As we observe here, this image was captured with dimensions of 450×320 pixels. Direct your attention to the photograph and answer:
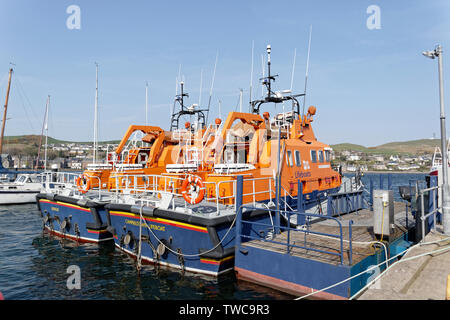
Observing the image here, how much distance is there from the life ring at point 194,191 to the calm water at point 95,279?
2.25 meters

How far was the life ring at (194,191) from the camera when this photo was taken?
335 inches

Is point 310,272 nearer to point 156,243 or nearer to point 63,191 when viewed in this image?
point 156,243

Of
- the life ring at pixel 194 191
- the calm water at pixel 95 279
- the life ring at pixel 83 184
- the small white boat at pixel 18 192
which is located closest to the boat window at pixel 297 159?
the life ring at pixel 194 191

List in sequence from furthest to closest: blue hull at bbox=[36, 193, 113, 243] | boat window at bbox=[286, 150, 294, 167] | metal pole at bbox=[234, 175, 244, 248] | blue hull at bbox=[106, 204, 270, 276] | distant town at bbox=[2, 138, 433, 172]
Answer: distant town at bbox=[2, 138, 433, 172] → blue hull at bbox=[36, 193, 113, 243] → boat window at bbox=[286, 150, 294, 167] → metal pole at bbox=[234, 175, 244, 248] → blue hull at bbox=[106, 204, 270, 276]

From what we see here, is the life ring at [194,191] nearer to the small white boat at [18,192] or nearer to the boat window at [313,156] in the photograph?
the boat window at [313,156]

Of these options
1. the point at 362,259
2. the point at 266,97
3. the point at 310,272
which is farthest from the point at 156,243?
the point at 266,97

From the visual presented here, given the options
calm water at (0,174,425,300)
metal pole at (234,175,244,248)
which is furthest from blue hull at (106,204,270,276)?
calm water at (0,174,425,300)

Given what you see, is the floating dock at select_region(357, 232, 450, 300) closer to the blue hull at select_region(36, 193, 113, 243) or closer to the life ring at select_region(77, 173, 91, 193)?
the blue hull at select_region(36, 193, 113, 243)

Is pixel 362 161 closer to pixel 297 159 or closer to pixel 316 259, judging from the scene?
pixel 297 159

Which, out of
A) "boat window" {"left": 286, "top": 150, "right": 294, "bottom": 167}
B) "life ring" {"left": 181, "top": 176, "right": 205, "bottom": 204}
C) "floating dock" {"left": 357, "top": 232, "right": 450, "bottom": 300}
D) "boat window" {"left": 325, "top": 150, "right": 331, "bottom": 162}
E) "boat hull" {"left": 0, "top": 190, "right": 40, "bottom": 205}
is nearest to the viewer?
"floating dock" {"left": 357, "top": 232, "right": 450, "bottom": 300}

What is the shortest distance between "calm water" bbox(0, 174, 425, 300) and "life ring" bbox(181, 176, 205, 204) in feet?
7.40

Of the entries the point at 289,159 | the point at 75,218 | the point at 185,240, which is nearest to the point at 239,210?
the point at 185,240

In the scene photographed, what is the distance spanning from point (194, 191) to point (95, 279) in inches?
160

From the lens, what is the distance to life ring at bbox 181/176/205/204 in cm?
851
